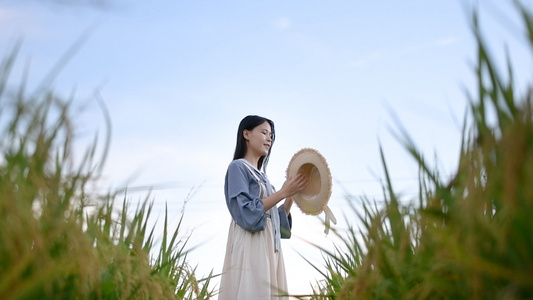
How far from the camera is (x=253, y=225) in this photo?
19.5 ft

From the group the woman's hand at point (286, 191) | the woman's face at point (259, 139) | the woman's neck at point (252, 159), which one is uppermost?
the woman's face at point (259, 139)

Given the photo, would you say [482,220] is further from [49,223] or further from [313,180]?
[313,180]

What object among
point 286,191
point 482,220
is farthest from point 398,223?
point 286,191

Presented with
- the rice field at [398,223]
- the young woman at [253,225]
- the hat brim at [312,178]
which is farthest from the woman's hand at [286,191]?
the rice field at [398,223]

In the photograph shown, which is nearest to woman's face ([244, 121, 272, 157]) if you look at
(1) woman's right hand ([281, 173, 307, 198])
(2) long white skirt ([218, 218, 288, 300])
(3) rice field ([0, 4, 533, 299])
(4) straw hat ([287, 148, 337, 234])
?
(4) straw hat ([287, 148, 337, 234])

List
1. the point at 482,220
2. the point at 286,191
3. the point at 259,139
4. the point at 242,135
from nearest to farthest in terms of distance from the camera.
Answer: the point at 482,220 → the point at 286,191 → the point at 259,139 → the point at 242,135

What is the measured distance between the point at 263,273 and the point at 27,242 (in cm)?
385

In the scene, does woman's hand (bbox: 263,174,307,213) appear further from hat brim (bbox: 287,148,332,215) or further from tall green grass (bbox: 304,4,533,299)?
tall green grass (bbox: 304,4,533,299)

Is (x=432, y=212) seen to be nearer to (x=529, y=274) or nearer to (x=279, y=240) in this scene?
(x=529, y=274)

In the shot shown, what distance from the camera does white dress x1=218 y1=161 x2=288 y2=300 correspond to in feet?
19.4

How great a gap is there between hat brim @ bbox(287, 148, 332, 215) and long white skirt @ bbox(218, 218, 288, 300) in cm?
35

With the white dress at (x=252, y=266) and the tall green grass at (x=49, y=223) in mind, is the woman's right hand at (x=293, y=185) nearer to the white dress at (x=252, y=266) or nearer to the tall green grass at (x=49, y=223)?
the white dress at (x=252, y=266)

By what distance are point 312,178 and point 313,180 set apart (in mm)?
26

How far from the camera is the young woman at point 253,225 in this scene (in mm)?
5938
